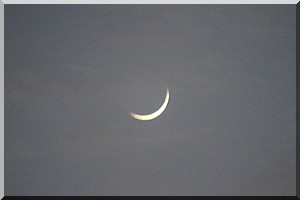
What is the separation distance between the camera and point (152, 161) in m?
4.66

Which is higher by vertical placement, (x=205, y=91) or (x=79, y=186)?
(x=205, y=91)

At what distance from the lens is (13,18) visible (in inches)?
184

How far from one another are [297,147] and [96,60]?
8.38ft

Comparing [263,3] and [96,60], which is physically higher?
[263,3]

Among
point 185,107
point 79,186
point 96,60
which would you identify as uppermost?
point 96,60

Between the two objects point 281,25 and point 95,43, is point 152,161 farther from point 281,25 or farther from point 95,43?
point 281,25

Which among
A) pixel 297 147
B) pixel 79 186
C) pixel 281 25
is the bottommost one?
pixel 79 186

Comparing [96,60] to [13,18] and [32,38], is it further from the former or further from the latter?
[13,18]

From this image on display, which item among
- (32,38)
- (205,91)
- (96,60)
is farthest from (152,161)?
(32,38)

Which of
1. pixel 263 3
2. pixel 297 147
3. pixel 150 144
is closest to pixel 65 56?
pixel 150 144

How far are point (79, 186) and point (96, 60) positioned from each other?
1488 millimetres

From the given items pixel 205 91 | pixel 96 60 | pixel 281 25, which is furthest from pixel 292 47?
pixel 96 60

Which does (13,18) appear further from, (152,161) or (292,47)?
(292,47)

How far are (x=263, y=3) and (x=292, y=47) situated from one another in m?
0.62
